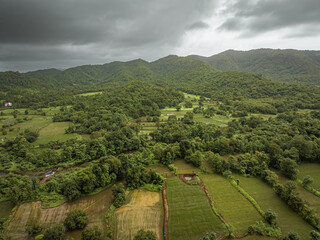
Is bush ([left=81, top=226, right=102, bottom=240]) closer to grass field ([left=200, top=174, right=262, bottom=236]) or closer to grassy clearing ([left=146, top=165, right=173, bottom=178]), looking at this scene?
grassy clearing ([left=146, top=165, right=173, bottom=178])

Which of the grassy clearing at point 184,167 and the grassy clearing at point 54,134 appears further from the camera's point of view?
the grassy clearing at point 54,134

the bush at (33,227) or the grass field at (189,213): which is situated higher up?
the bush at (33,227)

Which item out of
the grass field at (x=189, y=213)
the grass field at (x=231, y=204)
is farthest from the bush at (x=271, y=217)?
the grass field at (x=189, y=213)

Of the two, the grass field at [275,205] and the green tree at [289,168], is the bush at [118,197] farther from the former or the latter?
the green tree at [289,168]

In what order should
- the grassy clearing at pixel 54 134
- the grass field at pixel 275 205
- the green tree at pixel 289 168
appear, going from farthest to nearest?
the grassy clearing at pixel 54 134 → the green tree at pixel 289 168 → the grass field at pixel 275 205

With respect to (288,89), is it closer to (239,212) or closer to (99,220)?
(239,212)

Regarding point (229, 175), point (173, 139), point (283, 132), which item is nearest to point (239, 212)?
point (229, 175)
